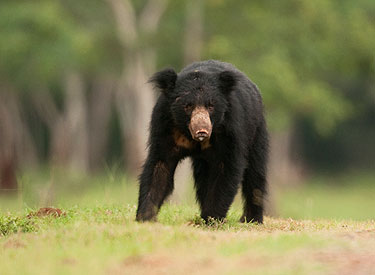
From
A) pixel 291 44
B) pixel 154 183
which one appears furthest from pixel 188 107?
pixel 291 44

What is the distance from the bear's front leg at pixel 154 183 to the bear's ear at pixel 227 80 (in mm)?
965

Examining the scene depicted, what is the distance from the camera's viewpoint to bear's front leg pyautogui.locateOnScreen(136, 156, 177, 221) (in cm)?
900

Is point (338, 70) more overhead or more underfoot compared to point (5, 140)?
more overhead

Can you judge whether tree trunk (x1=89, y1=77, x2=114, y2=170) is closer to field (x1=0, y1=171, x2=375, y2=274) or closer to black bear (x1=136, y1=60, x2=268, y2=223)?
black bear (x1=136, y1=60, x2=268, y2=223)

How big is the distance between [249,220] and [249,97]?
1526 millimetres

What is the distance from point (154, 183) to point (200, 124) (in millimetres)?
936

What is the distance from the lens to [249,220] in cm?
1038

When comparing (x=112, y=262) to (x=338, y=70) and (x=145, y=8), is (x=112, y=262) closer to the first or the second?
(x=338, y=70)

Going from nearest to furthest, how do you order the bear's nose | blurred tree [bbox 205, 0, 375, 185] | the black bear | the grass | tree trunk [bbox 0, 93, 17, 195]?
the grass, the bear's nose, the black bear, blurred tree [bbox 205, 0, 375, 185], tree trunk [bbox 0, 93, 17, 195]

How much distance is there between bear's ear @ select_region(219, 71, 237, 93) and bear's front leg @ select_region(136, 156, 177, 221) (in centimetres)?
96

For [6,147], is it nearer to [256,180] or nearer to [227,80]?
[256,180]

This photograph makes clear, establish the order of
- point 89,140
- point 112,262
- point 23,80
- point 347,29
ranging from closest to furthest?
point 112,262 → point 347,29 → point 23,80 → point 89,140

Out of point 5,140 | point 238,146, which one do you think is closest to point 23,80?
point 5,140

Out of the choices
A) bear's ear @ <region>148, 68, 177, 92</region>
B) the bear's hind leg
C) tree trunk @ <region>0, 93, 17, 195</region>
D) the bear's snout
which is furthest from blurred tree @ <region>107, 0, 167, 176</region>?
the bear's snout
